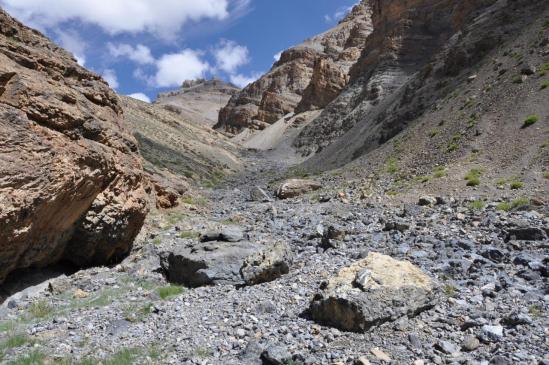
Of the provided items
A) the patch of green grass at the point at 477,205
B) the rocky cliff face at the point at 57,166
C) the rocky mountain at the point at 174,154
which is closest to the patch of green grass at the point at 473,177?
the patch of green grass at the point at 477,205

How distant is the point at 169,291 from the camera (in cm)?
1295

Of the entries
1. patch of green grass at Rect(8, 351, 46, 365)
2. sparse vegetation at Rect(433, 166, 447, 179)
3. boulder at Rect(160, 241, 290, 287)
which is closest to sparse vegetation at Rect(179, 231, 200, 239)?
boulder at Rect(160, 241, 290, 287)

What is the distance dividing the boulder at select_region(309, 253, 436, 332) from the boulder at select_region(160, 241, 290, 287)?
273 cm

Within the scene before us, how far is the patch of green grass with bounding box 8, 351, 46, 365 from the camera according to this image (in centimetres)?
904

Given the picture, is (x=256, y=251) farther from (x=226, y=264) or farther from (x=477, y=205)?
(x=477, y=205)

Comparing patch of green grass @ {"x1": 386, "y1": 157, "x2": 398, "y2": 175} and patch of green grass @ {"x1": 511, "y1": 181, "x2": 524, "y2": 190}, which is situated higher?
patch of green grass @ {"x1": 386, "y1": 157, "x2": 398, "y2": 175}

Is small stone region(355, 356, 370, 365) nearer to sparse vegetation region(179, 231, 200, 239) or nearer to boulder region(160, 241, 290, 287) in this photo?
boulder region(160, 241, 290, 287)

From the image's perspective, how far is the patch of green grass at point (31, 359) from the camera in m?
9.04

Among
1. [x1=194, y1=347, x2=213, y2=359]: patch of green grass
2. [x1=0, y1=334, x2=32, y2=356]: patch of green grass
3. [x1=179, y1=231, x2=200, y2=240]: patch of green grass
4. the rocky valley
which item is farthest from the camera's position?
[x1=179, y1=231, x2=200, y2=240]: patch of green grass

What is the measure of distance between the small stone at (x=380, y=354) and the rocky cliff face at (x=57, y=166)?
8.71 meters

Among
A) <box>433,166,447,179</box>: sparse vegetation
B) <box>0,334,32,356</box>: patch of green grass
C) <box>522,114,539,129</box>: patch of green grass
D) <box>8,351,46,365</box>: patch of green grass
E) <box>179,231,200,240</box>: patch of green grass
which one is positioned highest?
<box>522,114,539,129</box>: patch of green grass

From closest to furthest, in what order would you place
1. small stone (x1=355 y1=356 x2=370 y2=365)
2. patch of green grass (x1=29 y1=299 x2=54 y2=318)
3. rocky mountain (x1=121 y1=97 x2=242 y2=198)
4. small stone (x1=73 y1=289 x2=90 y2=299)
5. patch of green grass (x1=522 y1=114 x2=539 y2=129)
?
small stone (x1=355 y1=356 x2=370 y2=365) → patch of green grass (x1=29 y1=299 x2=54 y2=318) → small stone (x1=73 y1=289 x2=90 y2=299) → patch of green grass (x1=522 y1=114 x2=539 y2=129) → rocky mountain (x1=121 y1=97 x2=242 y2=198)

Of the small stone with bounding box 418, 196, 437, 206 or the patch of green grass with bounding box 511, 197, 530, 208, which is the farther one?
the small stone with bounding box 418, 196, 437, 206

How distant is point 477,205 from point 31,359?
1666 centimetres
